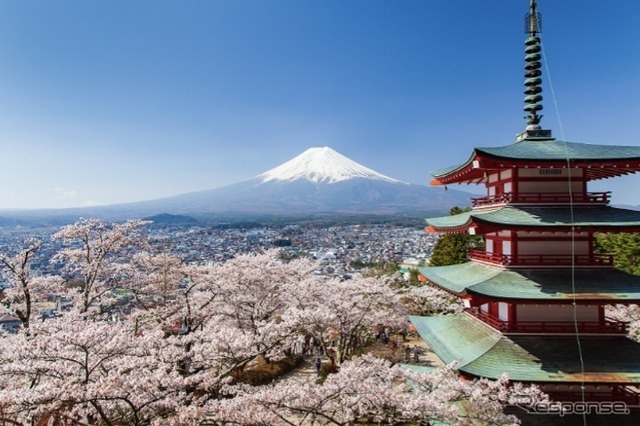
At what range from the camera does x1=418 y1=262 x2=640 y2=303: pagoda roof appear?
725 cm

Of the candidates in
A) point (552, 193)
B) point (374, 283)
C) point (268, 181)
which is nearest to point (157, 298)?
point (374, 283)

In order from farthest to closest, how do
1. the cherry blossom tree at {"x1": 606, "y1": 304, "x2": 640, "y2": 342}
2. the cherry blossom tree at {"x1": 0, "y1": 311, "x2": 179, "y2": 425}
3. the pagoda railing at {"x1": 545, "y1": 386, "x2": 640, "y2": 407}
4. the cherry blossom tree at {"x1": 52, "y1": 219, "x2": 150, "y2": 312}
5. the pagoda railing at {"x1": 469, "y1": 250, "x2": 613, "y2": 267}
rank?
1. the cherry blossom tree at {"x1": 606, "y1": 304, "x2": 640, "y2": 342}
2. the cherry blossom tree at {"x1": 52, "y1": 219, "x2": 150, "y2": 312}
3. the pagoda railing at {"x1": 469, "y1": 250, "x2": 613, "y2": 267}
4. the pagoda railing at {"x1": 545, "y1": 386, "x2": 640, "y2": 407}
5. the cherry blossom tree at {"x1": 0, "y1": 311, "x2": 179, "y2": 425}

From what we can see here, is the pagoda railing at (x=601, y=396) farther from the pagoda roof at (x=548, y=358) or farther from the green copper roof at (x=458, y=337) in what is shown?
the green copper roof at (x=458, y=337)

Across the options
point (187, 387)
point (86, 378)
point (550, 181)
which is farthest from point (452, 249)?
point (86, 378)

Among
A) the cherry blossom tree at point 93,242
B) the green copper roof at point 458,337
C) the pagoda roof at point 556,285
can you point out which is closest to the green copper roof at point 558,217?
the pagoda roof at point 556,285

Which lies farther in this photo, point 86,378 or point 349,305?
point 349,305

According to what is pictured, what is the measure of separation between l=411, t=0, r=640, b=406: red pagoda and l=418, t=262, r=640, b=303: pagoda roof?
0.02 m

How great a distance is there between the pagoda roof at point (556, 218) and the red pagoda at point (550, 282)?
0.02 meters

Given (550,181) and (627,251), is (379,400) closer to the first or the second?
(550,181)

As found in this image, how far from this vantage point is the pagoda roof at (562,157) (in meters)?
7.89

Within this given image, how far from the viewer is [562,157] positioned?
26.3 feet

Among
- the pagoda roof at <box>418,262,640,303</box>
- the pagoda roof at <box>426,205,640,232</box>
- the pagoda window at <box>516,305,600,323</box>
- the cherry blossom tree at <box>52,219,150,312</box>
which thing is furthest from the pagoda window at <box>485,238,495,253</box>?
the cherry blossom tree at <box>52,219,150,312</box>

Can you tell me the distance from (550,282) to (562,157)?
2.54 meters

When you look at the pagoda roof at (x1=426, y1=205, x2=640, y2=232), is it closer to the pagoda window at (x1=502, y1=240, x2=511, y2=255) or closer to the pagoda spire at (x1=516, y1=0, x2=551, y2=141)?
the pagoda window at (x1=502, y1=240, x2=511, y2=255)
